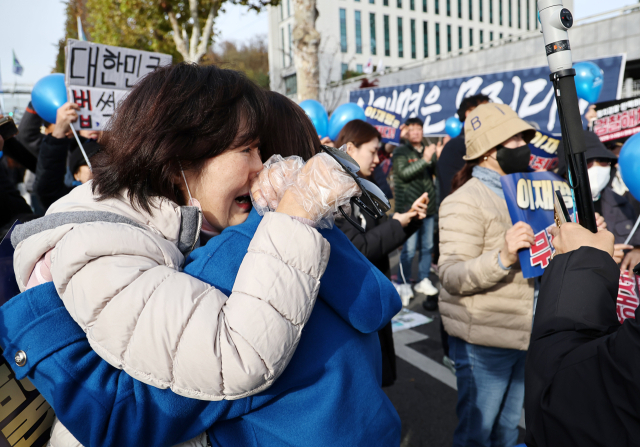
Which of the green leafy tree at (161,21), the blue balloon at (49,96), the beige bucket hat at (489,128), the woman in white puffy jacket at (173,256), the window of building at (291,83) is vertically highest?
the window of building at (291,83)

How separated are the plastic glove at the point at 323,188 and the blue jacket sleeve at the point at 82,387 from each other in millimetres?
495

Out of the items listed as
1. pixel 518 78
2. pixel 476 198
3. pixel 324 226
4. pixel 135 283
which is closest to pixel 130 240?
pixel 135 283

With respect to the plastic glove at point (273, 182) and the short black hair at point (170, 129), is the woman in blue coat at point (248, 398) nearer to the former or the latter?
the plastic glove at point (273, 182)

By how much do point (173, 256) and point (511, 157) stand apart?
6.62 ft

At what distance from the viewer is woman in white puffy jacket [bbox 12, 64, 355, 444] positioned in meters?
0.86

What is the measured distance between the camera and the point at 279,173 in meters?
1.10

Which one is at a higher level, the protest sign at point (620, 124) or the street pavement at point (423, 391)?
the protest sign at point (620, 124)

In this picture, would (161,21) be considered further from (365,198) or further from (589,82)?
(365,198)

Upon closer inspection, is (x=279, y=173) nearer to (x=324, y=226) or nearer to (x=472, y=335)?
(x=324, y=226)

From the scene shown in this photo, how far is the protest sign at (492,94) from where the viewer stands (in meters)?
6.51

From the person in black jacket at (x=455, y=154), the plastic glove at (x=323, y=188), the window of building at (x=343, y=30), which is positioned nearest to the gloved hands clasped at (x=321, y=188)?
the plastic glove at (x=323, y=188)

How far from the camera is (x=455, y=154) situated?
473 cm

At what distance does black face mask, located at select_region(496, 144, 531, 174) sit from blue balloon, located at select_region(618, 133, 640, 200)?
510 mm

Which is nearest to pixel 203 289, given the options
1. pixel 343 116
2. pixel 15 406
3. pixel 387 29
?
pixel 15 406
